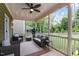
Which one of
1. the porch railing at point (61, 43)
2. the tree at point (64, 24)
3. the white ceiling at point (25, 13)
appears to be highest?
the white ceiling at point (25, 13)

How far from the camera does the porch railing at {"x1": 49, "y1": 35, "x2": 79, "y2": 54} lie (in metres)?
3.09

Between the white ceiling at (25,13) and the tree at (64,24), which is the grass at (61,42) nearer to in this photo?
the tree at (64,24)

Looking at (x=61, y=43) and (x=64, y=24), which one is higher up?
(x=64, y=24)

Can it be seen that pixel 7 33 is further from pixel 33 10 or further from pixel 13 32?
pixel 33 10

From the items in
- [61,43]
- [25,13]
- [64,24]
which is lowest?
[61,43]

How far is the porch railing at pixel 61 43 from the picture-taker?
3091 millimetres

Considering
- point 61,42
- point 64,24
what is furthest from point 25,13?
point 61,42

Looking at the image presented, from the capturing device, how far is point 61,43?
3271 mm

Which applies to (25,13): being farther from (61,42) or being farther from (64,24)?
(61,42)

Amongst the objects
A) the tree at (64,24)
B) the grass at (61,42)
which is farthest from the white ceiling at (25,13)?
the grass at (61,42)

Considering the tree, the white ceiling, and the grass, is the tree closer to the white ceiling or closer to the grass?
the grass

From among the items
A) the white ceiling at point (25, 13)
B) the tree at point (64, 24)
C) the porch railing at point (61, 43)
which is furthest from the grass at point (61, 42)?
the white ceiling at point (25, 13)

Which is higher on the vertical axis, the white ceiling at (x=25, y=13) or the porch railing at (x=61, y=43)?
the white ceiling at (x=25, y=13)

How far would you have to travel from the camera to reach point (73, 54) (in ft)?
10.0
